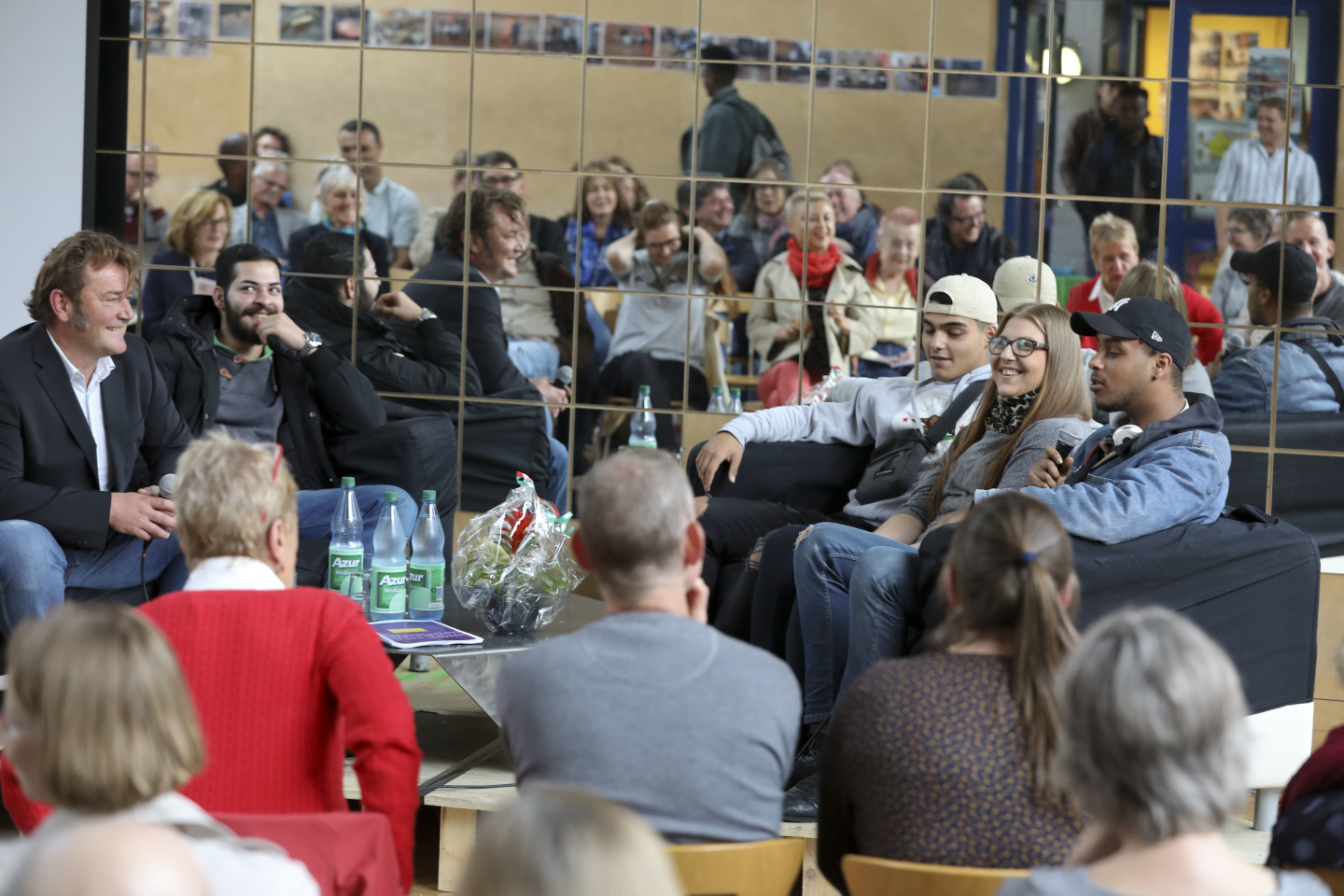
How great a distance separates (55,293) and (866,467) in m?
2.15

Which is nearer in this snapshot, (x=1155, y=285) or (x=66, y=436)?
(x=66, y=436)

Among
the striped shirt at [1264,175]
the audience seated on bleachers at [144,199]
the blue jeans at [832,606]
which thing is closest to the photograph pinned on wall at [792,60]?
the striped shirt at [1264,175]

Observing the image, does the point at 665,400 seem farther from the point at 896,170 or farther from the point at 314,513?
the point at 314,513

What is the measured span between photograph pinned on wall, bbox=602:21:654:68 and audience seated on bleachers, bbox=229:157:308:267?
4.39 feet

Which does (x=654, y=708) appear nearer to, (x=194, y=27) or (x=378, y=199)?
(x=378, y=199)

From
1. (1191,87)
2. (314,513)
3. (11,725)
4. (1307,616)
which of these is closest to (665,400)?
(314,513)

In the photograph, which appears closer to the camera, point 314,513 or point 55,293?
point 55,293

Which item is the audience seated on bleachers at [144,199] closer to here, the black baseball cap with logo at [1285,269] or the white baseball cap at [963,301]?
the white baseball cap at [963,301]

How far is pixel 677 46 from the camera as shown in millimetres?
4996

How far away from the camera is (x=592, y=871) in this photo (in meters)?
0.87

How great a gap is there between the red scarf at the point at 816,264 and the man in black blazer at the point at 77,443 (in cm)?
249

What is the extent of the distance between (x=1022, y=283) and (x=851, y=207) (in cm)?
69

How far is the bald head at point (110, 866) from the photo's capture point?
1.05 metres

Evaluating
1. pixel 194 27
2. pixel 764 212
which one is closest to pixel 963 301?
pixel 764 212
